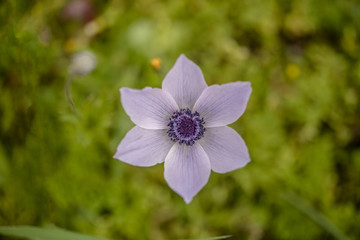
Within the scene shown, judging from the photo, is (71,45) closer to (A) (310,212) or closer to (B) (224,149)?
(B) (224,149)

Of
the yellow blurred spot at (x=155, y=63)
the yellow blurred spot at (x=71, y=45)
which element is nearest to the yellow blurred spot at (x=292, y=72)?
the yellow blurred spot at (x=155, y=63)

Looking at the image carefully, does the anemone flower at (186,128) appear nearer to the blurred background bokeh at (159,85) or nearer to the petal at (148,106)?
the petal at (148,106)

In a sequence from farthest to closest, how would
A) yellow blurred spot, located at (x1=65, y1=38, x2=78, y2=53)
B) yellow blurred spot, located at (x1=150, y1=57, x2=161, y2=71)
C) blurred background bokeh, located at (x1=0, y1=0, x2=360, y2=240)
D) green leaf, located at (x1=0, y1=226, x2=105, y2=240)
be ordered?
yellow blurred spot, located at (x1=65, y1=38, x2=78, y2=53) → blurred background bokeh, located at (x1=0, y1=0, x2=360, y2=240) → yellow blurred spot, located at (x1=150, y1=57, x2=161, y2=71) → green leaf, located at (x1=0, y1=226, x2=105, y2=240)

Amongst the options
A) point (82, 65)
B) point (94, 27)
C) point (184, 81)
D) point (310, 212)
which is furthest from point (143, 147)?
point (94, 27)

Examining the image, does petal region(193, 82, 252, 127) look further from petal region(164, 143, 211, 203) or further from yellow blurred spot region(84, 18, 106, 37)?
yellow blurred spot region(84, 18, 106, 37)

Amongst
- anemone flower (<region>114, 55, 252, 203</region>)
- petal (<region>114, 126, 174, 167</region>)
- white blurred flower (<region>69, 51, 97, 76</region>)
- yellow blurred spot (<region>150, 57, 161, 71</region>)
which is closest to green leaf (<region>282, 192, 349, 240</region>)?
anemone flower (<region>114, 55, 252, 203</region>)

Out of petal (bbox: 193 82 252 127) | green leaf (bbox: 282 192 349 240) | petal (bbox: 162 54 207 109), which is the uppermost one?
petal (bbox: 162 54 207 109)
